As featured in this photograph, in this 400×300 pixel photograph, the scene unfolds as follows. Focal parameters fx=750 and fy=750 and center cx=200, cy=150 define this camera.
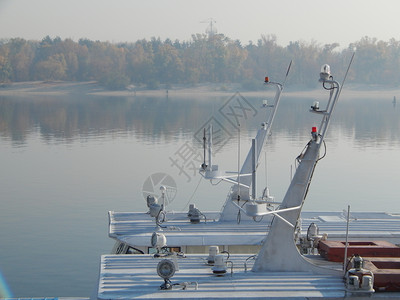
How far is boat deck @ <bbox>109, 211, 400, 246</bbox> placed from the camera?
1848cm

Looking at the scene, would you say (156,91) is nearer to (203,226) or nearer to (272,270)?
(203,226)

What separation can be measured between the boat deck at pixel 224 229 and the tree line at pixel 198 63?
370 feet

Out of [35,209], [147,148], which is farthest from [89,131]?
[35,209]

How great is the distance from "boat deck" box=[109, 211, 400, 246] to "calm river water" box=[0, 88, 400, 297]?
7.36ft

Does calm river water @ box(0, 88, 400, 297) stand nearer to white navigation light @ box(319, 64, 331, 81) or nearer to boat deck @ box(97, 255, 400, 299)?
boat deck @ box(97, 255, 400, 299)

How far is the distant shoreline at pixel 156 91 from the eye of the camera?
13688 centimetres

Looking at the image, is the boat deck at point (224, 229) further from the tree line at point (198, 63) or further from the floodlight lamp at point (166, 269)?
the tree line at point (198, 63)

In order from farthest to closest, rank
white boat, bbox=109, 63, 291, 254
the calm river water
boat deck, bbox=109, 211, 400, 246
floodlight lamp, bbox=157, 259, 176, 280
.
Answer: the calm river water, boat deck, bbox=109, 211, 400, 246, white boat, bbox=109, 63, 291, 254, floodlight lamp, bbox=157, 259, 176, 280

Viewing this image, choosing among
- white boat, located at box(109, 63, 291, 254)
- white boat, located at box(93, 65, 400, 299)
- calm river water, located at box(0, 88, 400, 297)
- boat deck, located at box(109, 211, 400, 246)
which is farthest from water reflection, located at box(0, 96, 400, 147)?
white boat, located at box(93, 65, 400, 299)

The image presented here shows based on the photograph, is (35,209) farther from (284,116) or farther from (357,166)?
(284,116)

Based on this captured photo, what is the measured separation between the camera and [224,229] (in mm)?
19438

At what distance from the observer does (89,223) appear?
27.4 m

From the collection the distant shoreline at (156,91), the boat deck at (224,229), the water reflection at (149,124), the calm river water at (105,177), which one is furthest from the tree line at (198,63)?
the boat deck at (224,229)

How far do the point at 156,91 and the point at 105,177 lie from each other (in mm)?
114653
